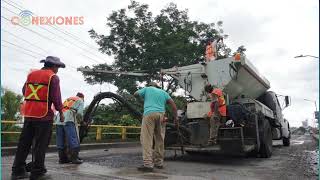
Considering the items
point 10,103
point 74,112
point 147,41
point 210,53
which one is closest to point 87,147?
point 210,53

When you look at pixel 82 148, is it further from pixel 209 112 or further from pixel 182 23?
pixel 182 23

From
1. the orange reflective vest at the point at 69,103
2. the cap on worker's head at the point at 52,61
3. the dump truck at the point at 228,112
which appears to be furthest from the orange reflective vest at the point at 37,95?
the dump truck at the point at 228,112

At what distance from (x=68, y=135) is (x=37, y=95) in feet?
8.83

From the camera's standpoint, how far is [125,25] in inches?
1027

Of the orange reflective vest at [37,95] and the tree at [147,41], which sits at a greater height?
the tree at [147,41]

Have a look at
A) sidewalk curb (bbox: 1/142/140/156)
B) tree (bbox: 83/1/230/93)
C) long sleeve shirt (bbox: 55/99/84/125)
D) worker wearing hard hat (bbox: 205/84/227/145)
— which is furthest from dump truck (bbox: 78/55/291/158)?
tree (bbox: 83/1/230/93)

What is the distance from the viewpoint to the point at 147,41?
25578 millimetres

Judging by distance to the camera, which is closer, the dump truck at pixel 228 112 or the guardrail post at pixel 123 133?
the dump truck at pixel 228 112

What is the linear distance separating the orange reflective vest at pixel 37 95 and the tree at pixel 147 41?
58.5 feet

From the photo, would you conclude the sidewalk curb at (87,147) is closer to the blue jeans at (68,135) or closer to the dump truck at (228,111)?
the dump truck at (228,111)

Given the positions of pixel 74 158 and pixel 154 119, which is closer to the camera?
pixel 154 119

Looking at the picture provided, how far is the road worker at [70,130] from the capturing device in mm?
8000

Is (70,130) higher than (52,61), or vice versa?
(52,61)

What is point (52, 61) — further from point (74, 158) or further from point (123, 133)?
point (123, 133)
